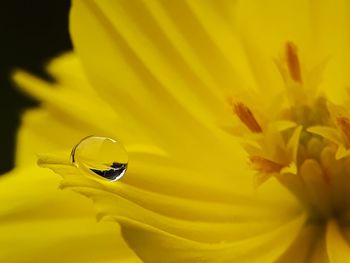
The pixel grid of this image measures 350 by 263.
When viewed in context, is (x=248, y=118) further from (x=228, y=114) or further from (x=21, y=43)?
(x=21, y=43)

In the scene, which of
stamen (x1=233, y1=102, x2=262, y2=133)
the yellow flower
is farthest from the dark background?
stamen (x1=233, y1=102, x2=262, y2=133)

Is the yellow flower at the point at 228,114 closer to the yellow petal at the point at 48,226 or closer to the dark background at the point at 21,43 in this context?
the yellow petal at the point at 48,226

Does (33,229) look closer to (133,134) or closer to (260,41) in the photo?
(133,134)

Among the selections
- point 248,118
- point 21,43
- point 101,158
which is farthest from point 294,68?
point 21,43

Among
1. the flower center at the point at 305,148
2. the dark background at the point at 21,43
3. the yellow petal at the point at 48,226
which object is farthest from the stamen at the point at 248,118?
the dark background at the point at 21,43

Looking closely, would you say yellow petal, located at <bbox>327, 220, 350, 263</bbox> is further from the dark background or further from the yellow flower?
the dark background
